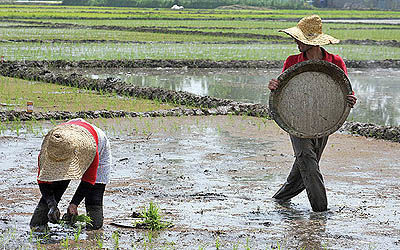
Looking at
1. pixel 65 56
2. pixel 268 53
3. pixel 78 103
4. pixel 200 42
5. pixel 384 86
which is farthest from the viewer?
pixel 200 42

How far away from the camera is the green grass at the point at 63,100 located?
11.0m

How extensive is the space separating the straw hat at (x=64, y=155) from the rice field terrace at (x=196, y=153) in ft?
1.59

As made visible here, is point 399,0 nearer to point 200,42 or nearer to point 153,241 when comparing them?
point 200,42

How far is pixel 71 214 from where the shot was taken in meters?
4.55

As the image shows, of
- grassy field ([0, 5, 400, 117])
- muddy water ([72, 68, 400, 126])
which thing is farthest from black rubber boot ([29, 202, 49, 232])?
muddy water ([72, 68, 400, 126])

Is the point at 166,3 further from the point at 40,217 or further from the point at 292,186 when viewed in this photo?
the point at 40,217

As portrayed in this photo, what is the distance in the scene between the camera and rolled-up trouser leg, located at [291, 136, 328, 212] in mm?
5273

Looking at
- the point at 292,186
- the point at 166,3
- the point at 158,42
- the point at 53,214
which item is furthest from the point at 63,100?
the point at 166,3

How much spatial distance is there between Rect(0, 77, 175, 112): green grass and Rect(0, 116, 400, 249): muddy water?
1.58 meters

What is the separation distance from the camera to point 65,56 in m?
19.1

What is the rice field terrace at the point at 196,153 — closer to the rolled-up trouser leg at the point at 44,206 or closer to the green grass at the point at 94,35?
the rolled-up trouser leg at the point at 44,206

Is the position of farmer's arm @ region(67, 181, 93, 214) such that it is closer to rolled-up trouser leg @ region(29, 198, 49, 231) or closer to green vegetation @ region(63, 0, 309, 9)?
rolled-up trouser leg @ region(29, 198, 49, 231)

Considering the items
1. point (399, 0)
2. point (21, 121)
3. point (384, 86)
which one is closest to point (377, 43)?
point (384, 86)

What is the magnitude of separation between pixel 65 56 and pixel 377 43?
40.5 ft
